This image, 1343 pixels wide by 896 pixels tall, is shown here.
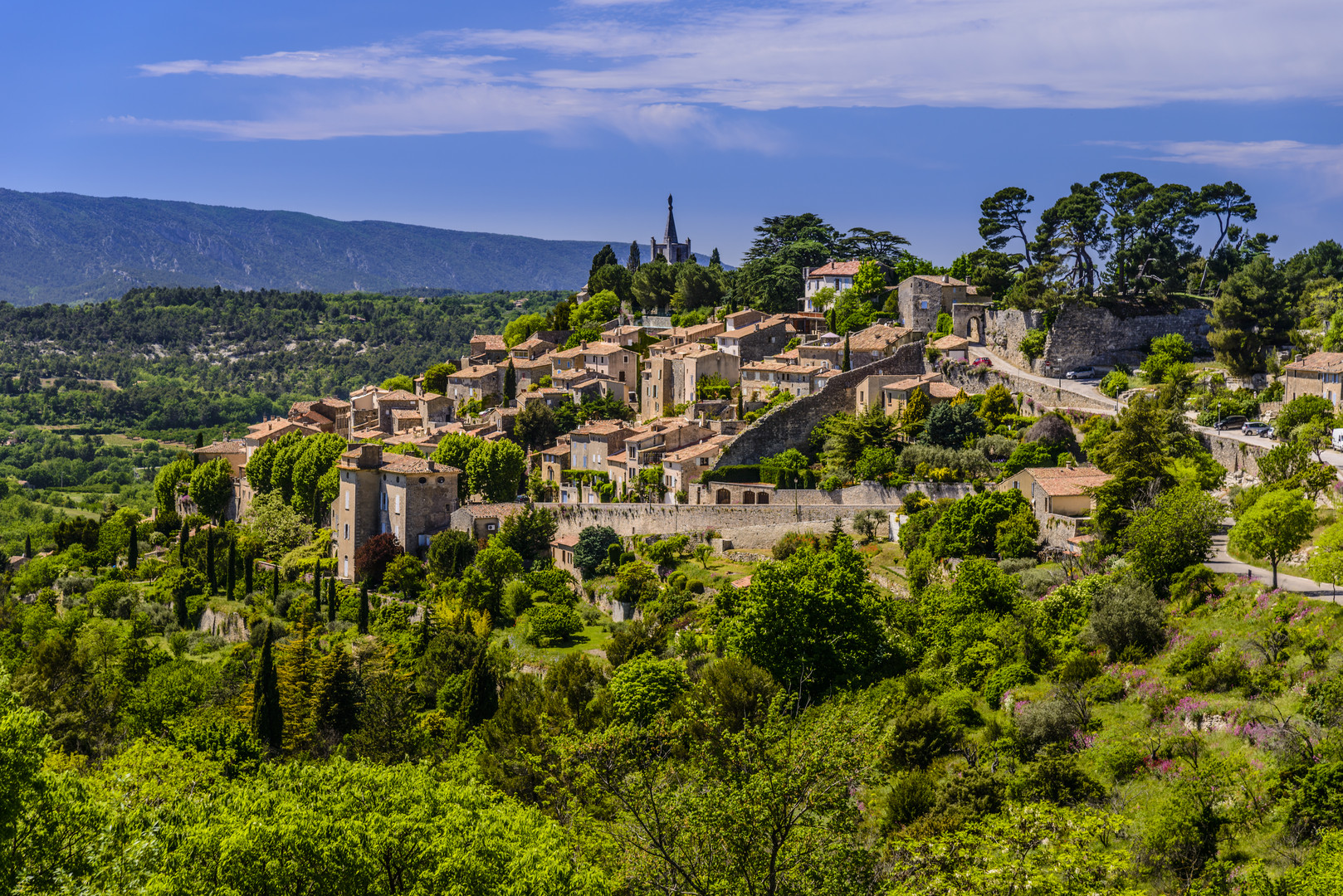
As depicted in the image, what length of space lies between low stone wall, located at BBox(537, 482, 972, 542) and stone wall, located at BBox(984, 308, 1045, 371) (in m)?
14.3

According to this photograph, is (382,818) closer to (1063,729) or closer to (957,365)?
(1063,729)

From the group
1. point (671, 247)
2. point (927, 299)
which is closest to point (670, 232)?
point (671, 247)

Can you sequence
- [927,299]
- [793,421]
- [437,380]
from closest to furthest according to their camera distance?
[793,421], [927,299], [437,380]

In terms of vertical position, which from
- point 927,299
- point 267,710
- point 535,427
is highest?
point 927,299

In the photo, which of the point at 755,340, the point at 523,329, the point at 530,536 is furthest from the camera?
the point at 523,329

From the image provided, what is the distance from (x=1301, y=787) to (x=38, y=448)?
13062cm

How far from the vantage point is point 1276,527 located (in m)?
28.4

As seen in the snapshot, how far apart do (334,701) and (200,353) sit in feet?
505

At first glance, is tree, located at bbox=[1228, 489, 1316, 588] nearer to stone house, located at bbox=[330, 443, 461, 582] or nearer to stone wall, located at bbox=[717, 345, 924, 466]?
stone wall, located at bbox=[717, 345, 924, 466]

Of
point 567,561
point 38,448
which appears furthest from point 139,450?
point 567,561

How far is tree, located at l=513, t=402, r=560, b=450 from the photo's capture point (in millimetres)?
58719

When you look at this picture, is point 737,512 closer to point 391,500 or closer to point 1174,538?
point 391,500

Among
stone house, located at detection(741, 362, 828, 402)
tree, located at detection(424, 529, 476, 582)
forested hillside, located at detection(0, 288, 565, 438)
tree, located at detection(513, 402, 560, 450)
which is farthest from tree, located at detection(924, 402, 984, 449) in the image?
forested hillside, located at detection(0, 288, 565, 438)

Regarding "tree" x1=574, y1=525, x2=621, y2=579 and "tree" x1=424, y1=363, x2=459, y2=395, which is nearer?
"tree" x1=574, y1=525, x2=621, y2=579
